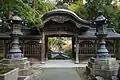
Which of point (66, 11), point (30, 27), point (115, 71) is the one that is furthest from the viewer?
point (30, 27)

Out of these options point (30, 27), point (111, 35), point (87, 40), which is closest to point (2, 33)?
point (30, 27)

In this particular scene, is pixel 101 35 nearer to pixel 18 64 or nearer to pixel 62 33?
pixel 18 64

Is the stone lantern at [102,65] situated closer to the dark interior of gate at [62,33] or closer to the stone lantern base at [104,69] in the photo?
the stone lantern base at [104,69]

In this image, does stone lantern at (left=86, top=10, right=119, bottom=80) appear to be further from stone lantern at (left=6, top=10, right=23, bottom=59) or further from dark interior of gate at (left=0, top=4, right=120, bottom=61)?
dark interior of gate at (left=0, top=4, right=120, bottom=61)

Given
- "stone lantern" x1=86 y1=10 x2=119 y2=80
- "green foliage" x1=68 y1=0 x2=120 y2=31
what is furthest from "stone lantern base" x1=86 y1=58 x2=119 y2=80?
"green foliage" x1=68 y1=0 x2=120 y2=31

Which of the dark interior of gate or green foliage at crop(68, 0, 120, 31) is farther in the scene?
green foliage at crop(68, 0, 120, 31)

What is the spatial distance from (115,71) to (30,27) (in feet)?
36.1

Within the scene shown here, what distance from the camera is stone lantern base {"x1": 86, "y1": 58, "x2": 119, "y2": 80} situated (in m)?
8.42

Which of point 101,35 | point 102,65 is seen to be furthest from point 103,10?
point 102,65

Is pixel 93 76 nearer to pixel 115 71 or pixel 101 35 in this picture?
pixel 115 71

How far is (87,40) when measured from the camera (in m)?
16.3

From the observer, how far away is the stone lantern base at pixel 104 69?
842 cm

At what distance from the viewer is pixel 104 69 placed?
865cm

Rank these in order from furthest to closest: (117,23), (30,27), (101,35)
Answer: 1. (117,23)
2. (30,27)
3. (101,35)
